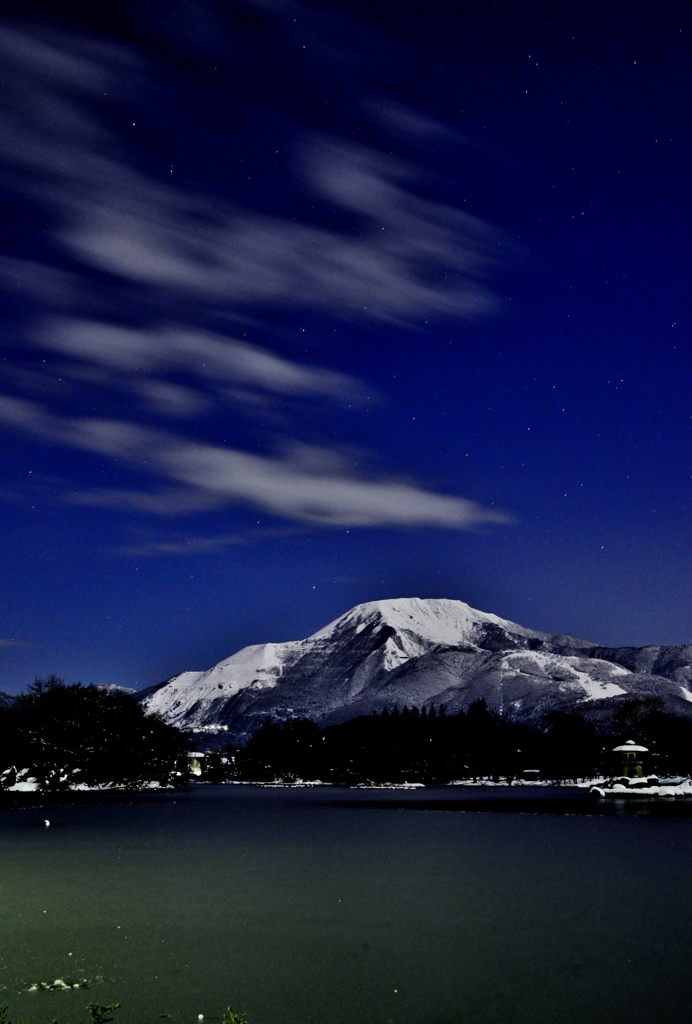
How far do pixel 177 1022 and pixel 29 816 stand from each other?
114 m

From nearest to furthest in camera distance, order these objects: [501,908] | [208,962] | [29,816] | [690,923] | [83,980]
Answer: [83,980]
[208,962]
[690,923]
[501,908]
[29,816]

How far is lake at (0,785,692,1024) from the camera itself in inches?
1104

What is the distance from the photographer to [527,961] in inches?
1324

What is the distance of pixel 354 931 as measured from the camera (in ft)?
129

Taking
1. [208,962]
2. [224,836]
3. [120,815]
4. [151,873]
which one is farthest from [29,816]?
[208,962]

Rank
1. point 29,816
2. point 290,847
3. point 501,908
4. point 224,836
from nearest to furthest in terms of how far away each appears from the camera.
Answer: point 501,908
point 290,847
point 224,836
point 29,816

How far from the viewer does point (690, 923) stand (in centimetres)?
4112

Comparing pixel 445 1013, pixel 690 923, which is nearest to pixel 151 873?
pixel 690 923

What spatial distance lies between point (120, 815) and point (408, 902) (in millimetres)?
92474

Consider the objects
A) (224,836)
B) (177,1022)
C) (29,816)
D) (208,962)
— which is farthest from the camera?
(29,816)

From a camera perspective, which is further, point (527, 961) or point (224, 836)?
point (224, 836)

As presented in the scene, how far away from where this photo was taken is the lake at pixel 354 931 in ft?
92.0

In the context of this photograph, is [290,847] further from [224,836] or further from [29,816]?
[29,816]

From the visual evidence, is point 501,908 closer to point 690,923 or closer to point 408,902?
point 408,902
